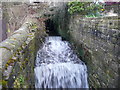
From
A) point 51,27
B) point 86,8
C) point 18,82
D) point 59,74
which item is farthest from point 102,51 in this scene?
point 51,27

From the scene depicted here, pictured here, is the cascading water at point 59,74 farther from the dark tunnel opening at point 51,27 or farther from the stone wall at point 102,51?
the dark tunnel opening at point 51,27

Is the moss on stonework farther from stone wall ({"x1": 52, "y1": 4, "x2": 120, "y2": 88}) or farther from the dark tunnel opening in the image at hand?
the dark tunnel opening

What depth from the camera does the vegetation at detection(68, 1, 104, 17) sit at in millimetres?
7139

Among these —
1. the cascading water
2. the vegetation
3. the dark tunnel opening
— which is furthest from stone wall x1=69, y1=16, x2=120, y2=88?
the dark tunnel opening

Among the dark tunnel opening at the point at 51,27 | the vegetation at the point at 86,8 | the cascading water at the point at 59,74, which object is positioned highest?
the vegetation at the point at 86,8

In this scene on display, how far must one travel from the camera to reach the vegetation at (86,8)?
281 inches

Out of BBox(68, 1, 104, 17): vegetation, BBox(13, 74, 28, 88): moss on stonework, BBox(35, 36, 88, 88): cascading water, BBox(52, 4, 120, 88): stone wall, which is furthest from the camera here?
BBox(68, 1, 104, 17): vegetation

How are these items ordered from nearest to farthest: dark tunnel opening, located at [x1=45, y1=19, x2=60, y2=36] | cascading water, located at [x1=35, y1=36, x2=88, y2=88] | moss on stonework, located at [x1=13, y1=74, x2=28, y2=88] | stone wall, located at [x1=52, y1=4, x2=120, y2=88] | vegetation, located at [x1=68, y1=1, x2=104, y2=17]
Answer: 1. moss on stonework, located at [x1=13, y1=74, x2=28, y2=88]
2. stone wall, located at [x1=52, y1=4, x2=120, y2=88]
3. cascading water, located at [x1=35, y1=36, x2=88, y2=88]
4. vegetation, located at [x1=68, y1=1, x2=104, y2=17]
5. dark tunnel opening, located at [x1=45, y1=19, x2=60, y2=36]

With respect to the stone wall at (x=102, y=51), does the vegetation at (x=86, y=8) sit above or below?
above

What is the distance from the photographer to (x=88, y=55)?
5.65 m

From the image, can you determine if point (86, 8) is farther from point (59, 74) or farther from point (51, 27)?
point (51, 27)

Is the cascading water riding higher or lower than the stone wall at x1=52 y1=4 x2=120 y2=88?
lower

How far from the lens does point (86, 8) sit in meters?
7.33

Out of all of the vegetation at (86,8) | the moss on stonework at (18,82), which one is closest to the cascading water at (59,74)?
the moss on stonework at (18,82)
